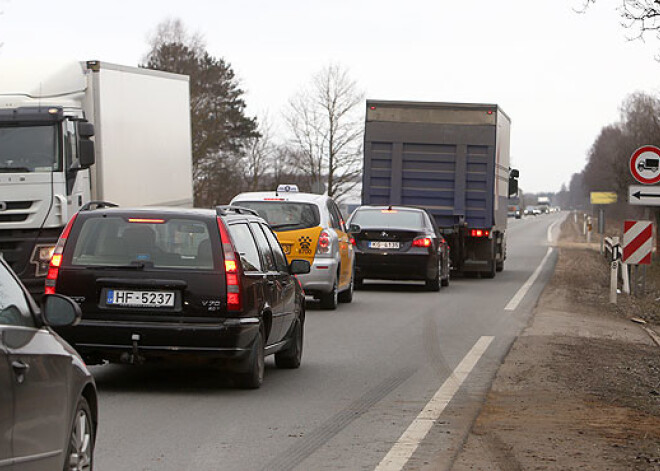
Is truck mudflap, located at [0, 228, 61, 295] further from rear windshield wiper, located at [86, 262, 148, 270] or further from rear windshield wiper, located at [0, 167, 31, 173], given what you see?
rear windshield wiper, located at [86, 262, 148, 270]

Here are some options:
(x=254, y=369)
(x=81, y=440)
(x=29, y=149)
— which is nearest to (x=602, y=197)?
(x=29, y=149)

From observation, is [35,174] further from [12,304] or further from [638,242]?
[12,304]

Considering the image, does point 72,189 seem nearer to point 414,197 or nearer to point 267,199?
point 267,199

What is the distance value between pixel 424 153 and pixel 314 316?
1070cm

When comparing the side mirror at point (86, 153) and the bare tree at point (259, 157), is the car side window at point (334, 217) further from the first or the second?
the bare tree at point (259, 157)

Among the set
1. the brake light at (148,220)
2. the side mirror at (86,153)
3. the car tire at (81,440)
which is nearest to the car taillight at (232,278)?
the brake light at (148,220)

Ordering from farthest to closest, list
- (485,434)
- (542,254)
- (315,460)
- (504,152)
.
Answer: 1. (542,254)
2. (504,152)
3. (485,434)
4. (315,460)

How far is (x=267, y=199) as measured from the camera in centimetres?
1898

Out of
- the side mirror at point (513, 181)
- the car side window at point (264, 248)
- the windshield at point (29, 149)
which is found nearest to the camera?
the car side window at point (264, 248)

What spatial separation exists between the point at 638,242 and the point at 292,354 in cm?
1127

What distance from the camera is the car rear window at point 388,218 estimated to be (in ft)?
79.9

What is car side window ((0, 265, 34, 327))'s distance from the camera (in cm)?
519

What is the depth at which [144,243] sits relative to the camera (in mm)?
10086

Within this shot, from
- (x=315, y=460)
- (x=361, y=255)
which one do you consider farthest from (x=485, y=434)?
(x=361, y=255)
